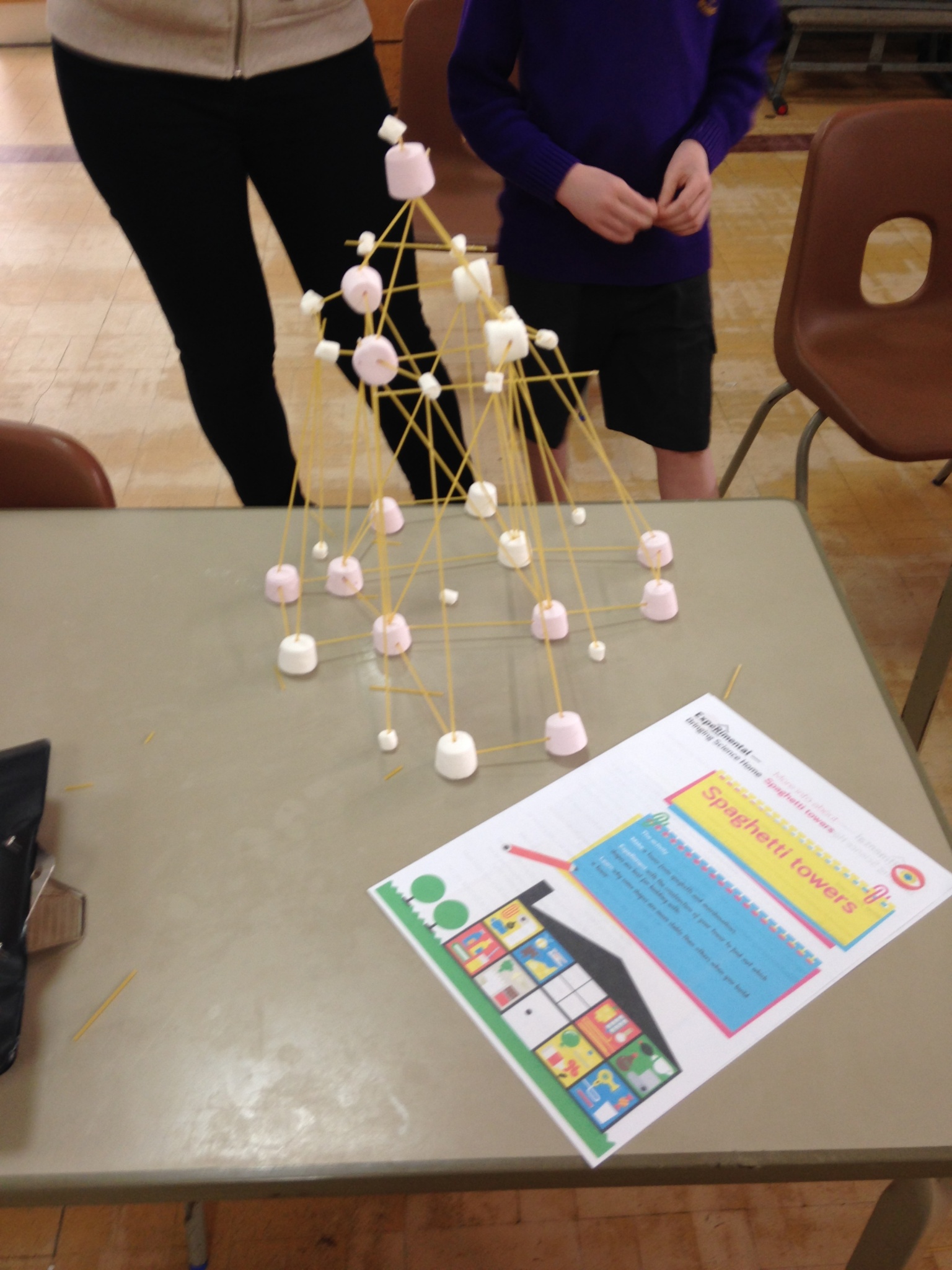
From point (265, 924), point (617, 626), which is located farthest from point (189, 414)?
point (265, 924)

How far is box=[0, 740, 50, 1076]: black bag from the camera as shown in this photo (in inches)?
26.7

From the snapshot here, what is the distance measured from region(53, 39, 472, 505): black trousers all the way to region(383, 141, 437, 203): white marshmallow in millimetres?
689

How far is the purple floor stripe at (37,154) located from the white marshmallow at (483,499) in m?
3.57

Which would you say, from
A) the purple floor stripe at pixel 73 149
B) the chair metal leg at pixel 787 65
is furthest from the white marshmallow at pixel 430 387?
the chair metal leg at pixel 787 65

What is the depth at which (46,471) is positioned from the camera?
1.28 m

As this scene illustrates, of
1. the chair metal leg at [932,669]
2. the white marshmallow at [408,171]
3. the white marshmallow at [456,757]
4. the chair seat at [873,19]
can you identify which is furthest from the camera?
the chair seat at [873,19]

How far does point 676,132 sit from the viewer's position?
1321mm

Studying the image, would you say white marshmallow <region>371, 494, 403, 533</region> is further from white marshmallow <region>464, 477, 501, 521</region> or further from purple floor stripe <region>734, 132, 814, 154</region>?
purple floor stripe <region>734, 132, 814, 154</region>

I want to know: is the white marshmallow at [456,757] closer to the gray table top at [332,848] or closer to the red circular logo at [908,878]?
the gray table top at [332,848]

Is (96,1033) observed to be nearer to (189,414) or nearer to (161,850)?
(161,850)

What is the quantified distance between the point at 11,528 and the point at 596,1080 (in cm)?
90

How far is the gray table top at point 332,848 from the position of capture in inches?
25.0

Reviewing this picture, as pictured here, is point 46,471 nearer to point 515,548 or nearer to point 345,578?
point 345,578

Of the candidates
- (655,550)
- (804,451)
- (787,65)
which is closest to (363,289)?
(655,550)
